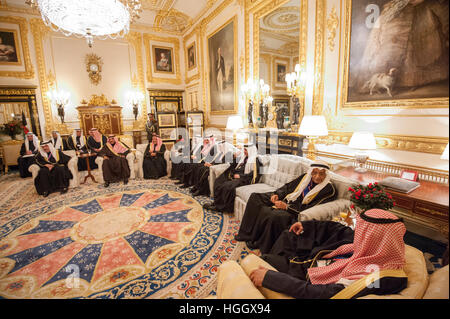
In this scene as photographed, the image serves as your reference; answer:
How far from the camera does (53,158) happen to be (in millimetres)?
5363

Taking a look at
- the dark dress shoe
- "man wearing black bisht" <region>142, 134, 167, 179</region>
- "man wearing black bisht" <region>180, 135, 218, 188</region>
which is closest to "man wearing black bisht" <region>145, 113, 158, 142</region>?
"man wearing black bisht" <region>142, 134, 167, 179</region>

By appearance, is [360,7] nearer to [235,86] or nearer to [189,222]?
[235,86]

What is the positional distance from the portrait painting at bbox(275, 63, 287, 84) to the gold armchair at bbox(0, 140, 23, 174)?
28.0 ft

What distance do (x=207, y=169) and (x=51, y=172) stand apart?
12.3 ft

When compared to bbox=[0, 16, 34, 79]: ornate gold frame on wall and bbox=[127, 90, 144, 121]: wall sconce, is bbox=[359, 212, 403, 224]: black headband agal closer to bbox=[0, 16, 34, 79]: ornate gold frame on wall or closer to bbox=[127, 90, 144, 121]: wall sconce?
bbox=[127, 90, 144, 121]: wall sconce

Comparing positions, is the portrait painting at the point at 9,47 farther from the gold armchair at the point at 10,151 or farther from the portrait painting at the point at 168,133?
the portrait painting at the point at 168,133

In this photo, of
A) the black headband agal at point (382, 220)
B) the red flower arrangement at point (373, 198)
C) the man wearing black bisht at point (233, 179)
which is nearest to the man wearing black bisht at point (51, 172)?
the man wearing black bisht at point (233, 179)

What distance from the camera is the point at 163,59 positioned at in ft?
31.2

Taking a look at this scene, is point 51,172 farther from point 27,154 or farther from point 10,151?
point 10,151

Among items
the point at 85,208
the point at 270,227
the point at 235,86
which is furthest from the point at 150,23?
the point at 270,227

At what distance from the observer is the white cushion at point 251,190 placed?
3.46 meters

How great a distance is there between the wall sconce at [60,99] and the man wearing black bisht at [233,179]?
22.7 feet

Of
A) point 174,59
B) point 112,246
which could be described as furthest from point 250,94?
point 174,59
